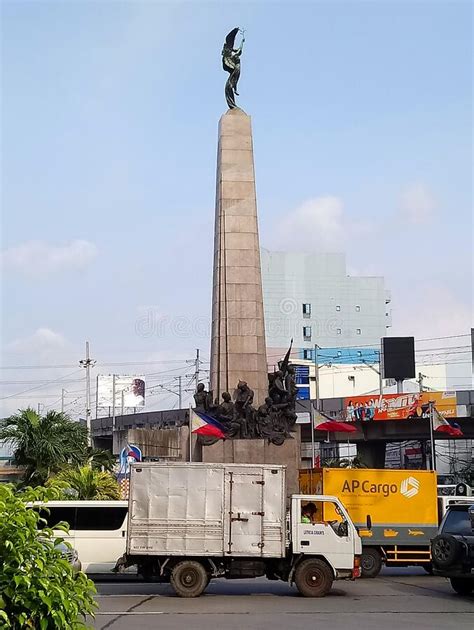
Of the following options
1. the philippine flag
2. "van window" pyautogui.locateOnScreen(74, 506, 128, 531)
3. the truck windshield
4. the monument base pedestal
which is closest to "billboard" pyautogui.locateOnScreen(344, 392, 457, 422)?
the monument base pedestal

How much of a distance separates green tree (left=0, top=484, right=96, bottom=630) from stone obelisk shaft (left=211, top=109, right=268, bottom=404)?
24.8m

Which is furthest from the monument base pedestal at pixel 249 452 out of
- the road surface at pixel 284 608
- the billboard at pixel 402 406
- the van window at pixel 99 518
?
the billboard at pixel 402 406

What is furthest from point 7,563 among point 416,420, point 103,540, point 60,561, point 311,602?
Result: point 416,420

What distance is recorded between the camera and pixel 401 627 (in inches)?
522

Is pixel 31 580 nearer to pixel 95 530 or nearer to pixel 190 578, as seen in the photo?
→ pixel 190 578

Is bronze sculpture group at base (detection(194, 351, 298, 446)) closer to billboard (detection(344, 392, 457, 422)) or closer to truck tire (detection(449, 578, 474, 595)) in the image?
truck tire (detection(449, 578, 474, 595))

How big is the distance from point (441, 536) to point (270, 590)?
3.78m

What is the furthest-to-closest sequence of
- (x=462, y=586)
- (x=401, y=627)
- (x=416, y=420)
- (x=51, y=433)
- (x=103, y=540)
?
(x=416, y=420)
(x=51, y=433)
(x=103, y=540)
(x=462, y=586)
(x=401, y=627)

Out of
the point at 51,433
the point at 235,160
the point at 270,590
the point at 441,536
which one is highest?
the point at 235,160

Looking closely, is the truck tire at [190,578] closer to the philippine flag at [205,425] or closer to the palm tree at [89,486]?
the palm tree at [89,486]

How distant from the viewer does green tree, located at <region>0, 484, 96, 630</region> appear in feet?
18.0

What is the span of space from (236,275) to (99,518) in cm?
1183

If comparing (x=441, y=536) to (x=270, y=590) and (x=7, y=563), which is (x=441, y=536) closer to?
(x=270, y=590)

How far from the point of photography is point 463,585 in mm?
17656
